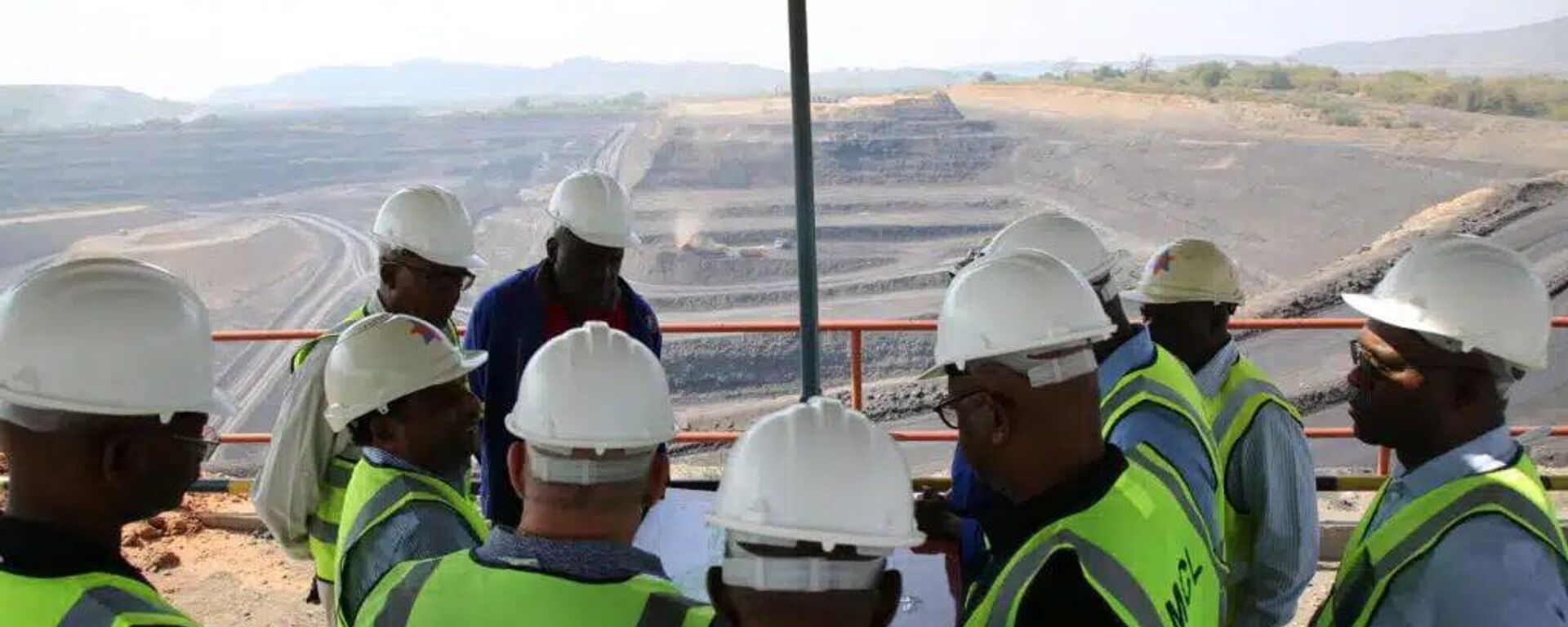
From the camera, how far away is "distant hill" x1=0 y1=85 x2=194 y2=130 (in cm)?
637

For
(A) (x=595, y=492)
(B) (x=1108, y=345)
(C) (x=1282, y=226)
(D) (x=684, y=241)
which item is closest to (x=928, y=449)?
(D) (x=684, y=241)

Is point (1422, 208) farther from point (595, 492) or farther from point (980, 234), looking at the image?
point (595, 492)

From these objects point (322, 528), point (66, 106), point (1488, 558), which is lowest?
point (322, 528)

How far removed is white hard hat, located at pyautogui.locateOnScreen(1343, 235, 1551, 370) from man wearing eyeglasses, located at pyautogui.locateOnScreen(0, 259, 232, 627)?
1928mm

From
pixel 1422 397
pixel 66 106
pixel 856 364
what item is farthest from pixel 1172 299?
pixel 66 106

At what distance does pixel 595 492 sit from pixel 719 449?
781 cm

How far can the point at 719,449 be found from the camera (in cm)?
934

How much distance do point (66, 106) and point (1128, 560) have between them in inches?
277

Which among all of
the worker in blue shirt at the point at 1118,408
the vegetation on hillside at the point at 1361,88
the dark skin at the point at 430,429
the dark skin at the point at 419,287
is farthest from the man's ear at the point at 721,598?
the vegetation on hillside at the point at 1361,88

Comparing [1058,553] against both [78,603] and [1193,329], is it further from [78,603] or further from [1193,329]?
[1193,329]

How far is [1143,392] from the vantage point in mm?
2143

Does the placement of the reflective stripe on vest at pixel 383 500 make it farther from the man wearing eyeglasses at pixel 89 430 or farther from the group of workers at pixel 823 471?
the man wearing eyeglasses at pixel 89 430

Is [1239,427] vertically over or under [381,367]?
under

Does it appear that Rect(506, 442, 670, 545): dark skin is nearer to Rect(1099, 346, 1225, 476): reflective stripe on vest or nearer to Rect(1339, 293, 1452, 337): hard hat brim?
Rect(1099, 346, 1225, 476): reflective stripe on vest
